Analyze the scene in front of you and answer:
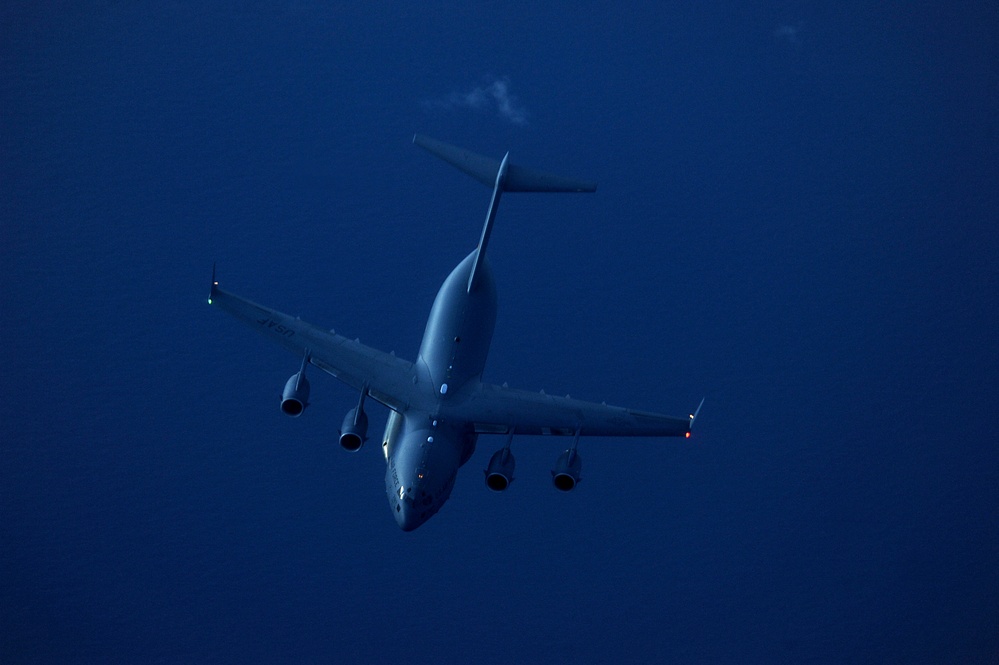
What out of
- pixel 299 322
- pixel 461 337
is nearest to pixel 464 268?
pixel 461 337

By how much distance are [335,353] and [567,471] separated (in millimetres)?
18583

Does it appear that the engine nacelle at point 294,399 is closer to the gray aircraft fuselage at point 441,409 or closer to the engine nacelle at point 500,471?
the gray aircraft fuselage at point 441,409

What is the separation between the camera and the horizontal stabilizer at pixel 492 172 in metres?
88.9

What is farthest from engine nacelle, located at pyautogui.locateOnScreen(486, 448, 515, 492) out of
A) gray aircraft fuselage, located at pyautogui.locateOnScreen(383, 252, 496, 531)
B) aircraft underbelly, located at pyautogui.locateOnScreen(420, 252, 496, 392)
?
aircraft underbelly, located at pyautogui.locateOnScreen(420, 252, 496, 392)

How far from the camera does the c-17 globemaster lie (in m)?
84.0

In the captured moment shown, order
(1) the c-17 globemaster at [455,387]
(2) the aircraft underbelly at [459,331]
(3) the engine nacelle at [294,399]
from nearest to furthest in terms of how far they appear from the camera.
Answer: (1) the c-17 globemaster at [455,387] < (3) the engine nacelle at [294,399] < (2) the aircraft underbelly at [459,331]

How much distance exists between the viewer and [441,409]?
84.4 meters

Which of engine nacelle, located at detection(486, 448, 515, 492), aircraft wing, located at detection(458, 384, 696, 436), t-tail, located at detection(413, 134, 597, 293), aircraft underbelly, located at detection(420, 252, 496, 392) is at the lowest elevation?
engine nacelle, located at detection(486, 448, 515, 492)

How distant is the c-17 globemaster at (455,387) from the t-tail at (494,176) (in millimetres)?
72

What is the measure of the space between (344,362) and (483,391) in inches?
395

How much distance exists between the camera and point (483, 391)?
87.6 meters

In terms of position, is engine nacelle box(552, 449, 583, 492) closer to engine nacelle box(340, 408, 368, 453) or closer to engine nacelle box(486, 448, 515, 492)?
engine nacelle box(486, 448, 515, 492)

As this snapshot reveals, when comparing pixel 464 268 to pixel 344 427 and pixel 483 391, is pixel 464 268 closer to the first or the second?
pixel 483 391

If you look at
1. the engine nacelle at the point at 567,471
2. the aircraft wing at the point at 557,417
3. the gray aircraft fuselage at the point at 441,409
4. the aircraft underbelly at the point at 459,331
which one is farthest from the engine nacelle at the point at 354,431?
the engine nacelle at the point at 567,471
